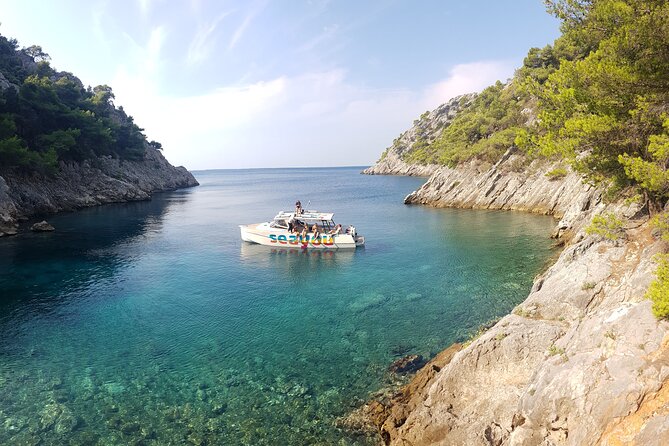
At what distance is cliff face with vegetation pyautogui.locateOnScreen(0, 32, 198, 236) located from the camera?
52.5 metres

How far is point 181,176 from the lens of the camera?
139m

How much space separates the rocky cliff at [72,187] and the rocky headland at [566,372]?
164 ft

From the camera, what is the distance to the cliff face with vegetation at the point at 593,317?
8219mm

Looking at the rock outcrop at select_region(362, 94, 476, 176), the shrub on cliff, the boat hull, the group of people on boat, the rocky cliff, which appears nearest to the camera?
the shrub on cliff

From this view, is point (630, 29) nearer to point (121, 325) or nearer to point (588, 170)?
point (588, 170)

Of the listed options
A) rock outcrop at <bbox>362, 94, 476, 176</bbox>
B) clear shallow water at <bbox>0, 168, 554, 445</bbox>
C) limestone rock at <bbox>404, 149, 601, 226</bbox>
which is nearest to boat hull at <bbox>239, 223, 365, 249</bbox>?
clear shallow water at <bbox>0, 168, 554, 445</bbox>

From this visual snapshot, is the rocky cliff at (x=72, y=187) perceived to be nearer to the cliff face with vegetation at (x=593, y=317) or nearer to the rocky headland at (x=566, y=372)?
the rocky headland at (x=566, y=372)

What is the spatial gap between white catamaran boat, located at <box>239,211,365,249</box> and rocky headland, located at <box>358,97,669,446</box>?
20806 mm

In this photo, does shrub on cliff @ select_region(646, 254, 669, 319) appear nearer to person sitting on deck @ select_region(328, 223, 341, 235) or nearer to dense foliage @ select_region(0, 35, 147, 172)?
person sitting on deck @ select_region(328, 223, 341, 235)

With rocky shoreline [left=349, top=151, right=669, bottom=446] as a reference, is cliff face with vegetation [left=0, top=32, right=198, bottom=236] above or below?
above

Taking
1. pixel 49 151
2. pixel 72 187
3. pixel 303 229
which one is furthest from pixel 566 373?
pixel 72 187

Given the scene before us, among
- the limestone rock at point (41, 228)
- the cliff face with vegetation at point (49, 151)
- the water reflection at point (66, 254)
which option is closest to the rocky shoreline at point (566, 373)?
the water reflection at point (66, 254)

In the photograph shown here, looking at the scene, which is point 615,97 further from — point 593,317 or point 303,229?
point 303,229

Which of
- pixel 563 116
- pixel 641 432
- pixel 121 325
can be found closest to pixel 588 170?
pixel 563 116
